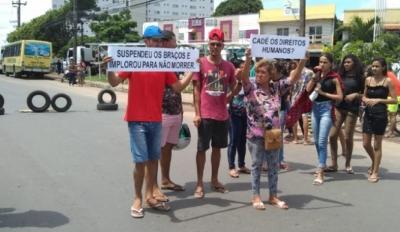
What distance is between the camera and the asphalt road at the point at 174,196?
5.50 meters

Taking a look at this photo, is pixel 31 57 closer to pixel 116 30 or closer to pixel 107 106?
pixel 116 30

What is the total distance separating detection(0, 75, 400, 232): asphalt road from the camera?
550 cm

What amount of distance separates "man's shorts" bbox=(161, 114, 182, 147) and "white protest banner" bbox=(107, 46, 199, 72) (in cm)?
72

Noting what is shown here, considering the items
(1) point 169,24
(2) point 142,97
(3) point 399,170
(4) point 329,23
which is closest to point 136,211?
(2) point 142,97

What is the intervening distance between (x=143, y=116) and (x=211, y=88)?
1153mm

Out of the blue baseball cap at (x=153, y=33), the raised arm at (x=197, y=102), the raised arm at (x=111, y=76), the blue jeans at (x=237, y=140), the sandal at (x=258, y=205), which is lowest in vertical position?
the sandal at (x=258, y=205)

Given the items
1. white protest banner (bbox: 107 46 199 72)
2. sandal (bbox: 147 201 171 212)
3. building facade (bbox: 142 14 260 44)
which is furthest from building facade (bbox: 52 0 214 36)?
sandal (bbox: 147 201 171 212)

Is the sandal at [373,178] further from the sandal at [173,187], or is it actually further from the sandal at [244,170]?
the sandal at [173,187]

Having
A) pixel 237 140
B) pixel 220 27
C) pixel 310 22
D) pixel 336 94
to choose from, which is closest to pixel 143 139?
pixel 237 140

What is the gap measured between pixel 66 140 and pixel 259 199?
236 inches

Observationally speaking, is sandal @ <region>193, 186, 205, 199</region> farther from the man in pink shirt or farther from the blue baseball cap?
the blue baseball cap

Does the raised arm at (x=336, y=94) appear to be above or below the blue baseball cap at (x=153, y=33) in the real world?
below

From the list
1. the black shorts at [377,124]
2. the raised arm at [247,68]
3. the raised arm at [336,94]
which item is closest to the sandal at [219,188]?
the raised arm at [247,68]

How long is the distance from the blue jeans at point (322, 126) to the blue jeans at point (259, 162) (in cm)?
143
